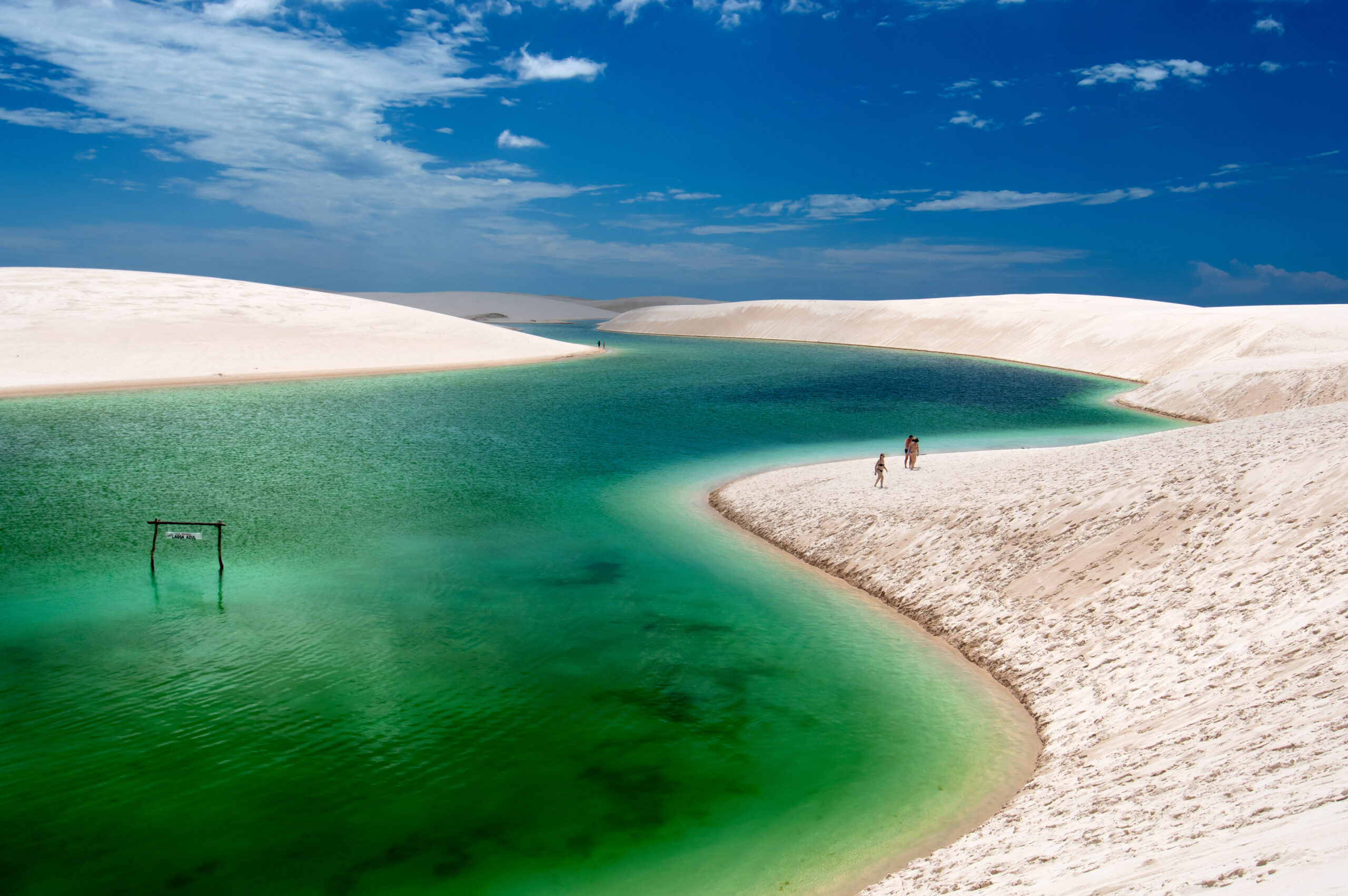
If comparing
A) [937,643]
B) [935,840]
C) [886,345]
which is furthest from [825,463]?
[886,345]

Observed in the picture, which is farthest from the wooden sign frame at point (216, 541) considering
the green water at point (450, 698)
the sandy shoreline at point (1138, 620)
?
the sandy shoreline at point (1138, 620)

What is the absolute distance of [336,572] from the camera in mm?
16578

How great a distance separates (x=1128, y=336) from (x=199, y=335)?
6936cm

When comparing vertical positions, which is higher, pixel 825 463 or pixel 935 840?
pixel 825 463

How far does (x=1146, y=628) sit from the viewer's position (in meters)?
11.4

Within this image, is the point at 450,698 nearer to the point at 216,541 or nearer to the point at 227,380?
the point at 216,541

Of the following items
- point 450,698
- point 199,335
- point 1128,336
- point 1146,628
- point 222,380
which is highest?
point 1128,336

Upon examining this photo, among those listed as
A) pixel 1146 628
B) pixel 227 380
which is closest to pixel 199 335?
pixel 227 380

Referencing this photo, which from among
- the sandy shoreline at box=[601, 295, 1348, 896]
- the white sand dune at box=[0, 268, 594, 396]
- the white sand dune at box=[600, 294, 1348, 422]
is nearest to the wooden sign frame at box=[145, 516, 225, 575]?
the sandy shoreline at box=[601, 295, 1348, 896]

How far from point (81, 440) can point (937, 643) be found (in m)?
30.0

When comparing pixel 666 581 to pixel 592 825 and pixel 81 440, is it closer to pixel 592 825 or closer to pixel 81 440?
pixel 592 825

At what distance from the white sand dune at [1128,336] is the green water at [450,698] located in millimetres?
25337

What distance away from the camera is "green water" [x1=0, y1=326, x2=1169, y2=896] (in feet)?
27.7

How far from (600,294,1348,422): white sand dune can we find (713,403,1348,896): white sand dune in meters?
19.1
